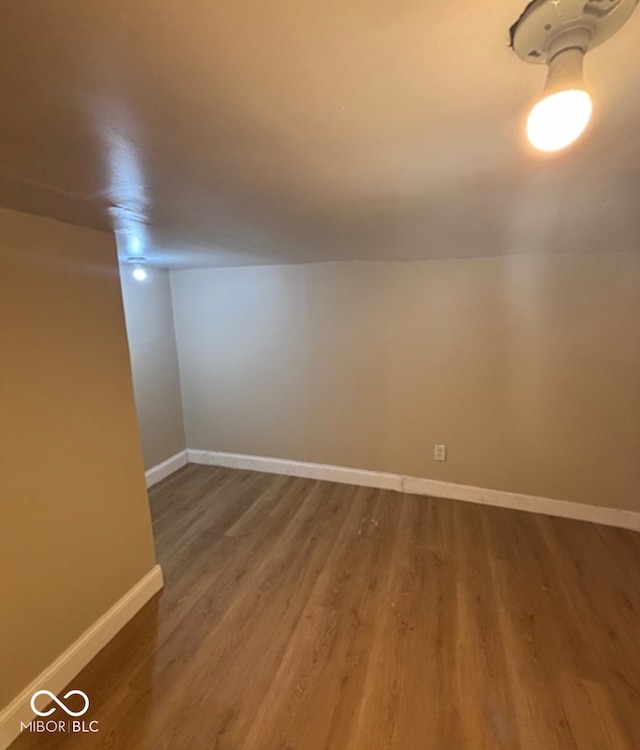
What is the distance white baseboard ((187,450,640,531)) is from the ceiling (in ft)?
6.57

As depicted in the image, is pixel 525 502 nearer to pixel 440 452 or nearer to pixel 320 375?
pixel 440 452

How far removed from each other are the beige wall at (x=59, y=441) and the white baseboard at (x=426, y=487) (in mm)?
1650

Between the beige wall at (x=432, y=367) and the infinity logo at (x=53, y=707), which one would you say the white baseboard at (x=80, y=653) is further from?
the beige wall at (x=432, y=367)

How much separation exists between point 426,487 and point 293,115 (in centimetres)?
279

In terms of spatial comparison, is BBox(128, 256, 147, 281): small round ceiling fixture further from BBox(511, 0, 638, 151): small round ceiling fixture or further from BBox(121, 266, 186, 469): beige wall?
BBox(511, 0, 638, 151): small round ceiling fixture

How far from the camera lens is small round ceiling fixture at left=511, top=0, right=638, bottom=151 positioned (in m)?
0.50

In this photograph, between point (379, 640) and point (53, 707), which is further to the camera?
point (379, 640)

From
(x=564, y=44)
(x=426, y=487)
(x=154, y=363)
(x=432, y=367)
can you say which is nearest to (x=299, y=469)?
(x=426, y=487)

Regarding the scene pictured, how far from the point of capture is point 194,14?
0.50m

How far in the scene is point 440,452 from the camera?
9.52ft

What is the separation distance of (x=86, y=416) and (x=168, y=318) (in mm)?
1930

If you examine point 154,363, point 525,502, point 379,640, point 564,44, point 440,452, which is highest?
point 564,44

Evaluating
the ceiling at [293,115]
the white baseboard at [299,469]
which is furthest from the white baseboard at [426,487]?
the ceiling at [293,115]

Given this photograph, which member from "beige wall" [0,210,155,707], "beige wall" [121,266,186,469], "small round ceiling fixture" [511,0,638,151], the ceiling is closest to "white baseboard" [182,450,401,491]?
"beige wall" [121,266,186,469]
